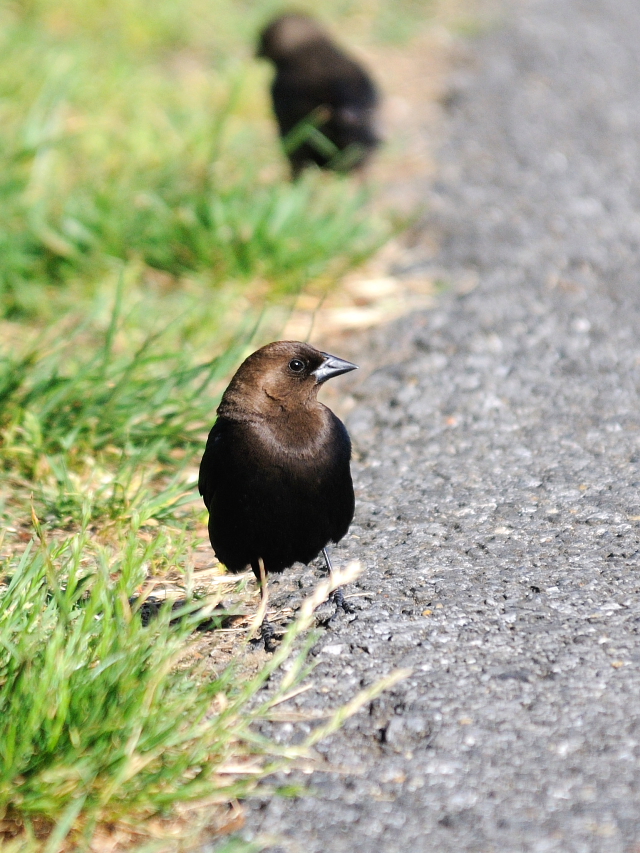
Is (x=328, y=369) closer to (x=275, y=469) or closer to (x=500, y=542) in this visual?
(x=275, y=469)

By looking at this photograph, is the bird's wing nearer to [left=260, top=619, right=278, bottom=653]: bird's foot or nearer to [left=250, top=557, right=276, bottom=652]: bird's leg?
[left=250, top=557, right=276, bottom=652]: bird's leg

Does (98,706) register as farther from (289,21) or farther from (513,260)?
(289,21)

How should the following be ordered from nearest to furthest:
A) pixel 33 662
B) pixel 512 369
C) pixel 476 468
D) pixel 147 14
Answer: pixel 33 662, pixel 476 468, pixel 512 369, pixel 147 14

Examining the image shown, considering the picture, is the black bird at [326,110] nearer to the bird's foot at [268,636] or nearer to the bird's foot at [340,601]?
the bird's foot at [340,601]

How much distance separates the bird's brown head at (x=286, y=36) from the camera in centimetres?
754

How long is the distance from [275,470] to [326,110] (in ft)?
13.4

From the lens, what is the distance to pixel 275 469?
320 centimetres

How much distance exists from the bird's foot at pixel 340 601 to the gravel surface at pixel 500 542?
58mm

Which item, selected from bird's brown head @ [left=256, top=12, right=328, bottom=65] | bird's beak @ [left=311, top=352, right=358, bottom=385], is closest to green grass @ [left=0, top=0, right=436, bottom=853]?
bird's brown head @ [left=256, top=12, right=328, bottom=65]

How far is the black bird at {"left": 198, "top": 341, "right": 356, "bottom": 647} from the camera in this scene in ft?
10.5

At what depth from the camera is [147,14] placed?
29.9 ft

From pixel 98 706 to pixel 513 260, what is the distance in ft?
13.5

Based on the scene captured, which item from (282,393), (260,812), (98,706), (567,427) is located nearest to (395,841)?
(260,812)

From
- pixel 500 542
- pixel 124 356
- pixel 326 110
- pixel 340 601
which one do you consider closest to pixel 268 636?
pixel 340 601
